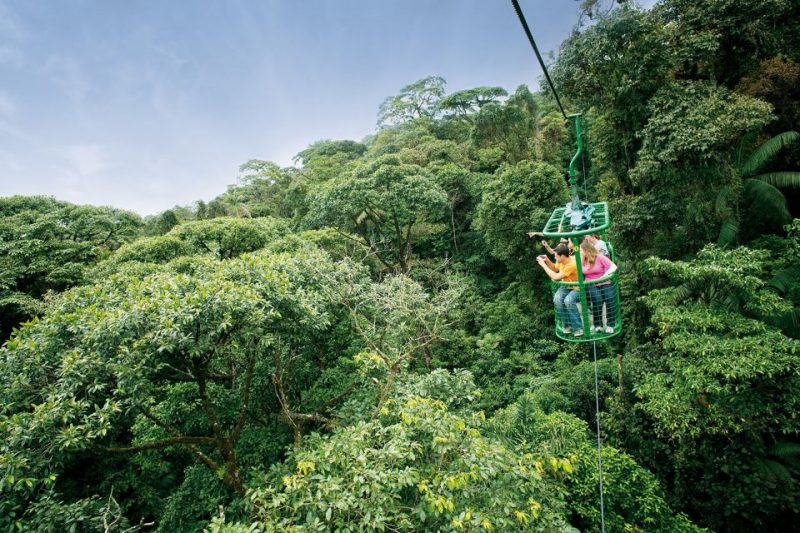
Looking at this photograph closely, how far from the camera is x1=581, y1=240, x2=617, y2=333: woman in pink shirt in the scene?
14.4 feet

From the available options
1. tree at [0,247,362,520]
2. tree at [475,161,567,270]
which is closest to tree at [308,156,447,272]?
tree at [475,161,567,270]

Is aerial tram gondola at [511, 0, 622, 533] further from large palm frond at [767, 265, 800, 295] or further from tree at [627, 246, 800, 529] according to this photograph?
large palm frond at [767, 265, 800, 295]

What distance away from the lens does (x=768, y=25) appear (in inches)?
309

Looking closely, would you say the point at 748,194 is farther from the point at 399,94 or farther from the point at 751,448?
the point at 399,94

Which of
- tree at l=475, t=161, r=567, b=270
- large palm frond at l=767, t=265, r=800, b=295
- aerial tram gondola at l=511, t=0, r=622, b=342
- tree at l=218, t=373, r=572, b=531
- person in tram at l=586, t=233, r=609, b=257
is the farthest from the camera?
tree at l=475, t=161, r=567, b=270

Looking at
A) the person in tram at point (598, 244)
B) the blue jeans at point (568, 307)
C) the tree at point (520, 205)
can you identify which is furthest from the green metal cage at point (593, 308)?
the tree at point (520, 205)

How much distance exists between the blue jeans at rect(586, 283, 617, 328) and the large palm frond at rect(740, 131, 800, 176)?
642 cm

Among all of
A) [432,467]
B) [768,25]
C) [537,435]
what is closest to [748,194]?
[768,25]

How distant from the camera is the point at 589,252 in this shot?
4.42 meters

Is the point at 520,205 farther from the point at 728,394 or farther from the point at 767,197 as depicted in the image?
the point at 728,394

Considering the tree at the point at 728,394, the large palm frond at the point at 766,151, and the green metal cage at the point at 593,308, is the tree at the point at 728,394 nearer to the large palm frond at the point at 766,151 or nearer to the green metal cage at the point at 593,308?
the green metal cage at the point at 593,308

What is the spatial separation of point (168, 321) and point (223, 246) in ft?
28.0

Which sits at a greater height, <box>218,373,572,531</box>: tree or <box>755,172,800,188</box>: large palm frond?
<box>755,172,800,188</box>: large palm frond

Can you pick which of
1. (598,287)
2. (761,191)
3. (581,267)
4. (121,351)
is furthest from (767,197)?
(121,351)
